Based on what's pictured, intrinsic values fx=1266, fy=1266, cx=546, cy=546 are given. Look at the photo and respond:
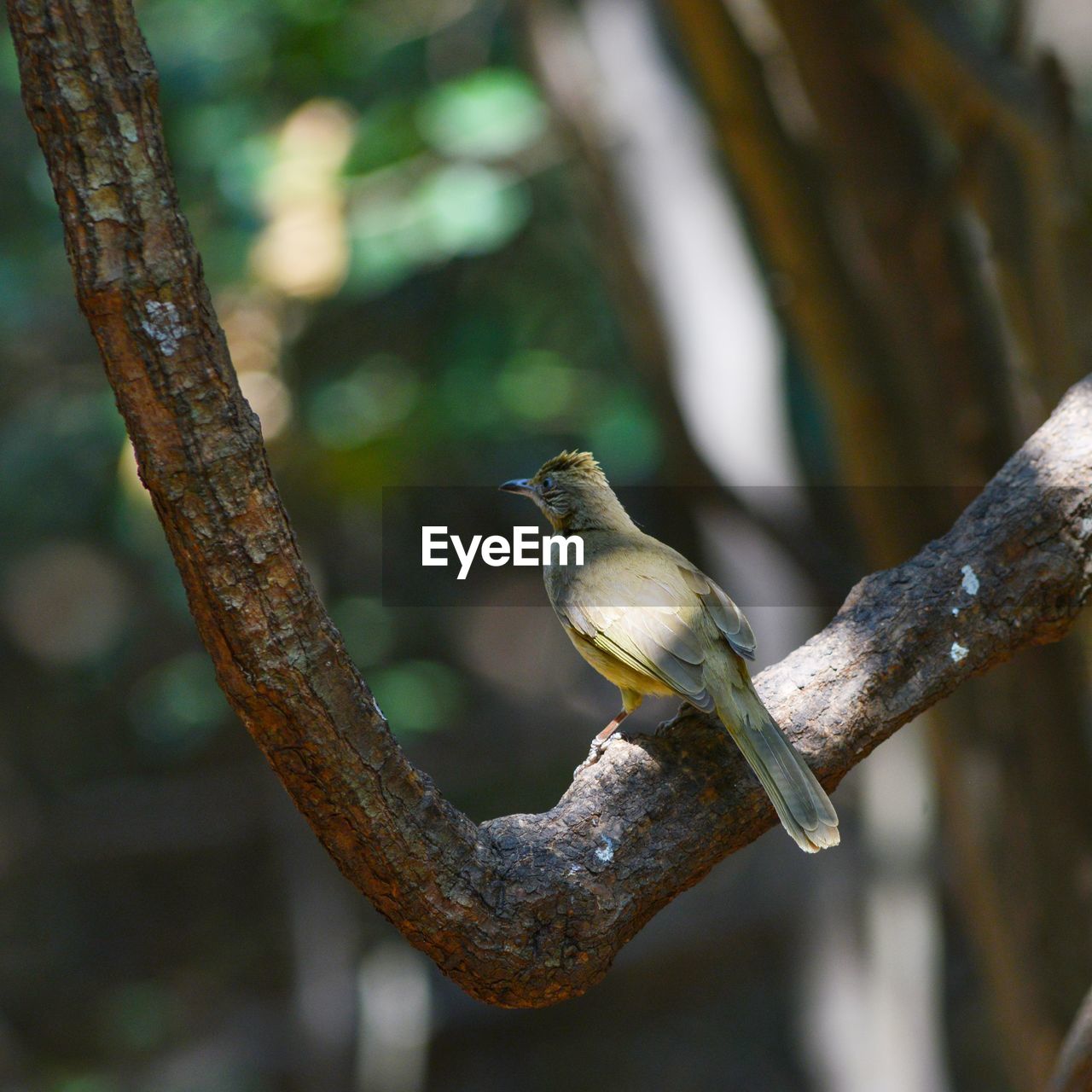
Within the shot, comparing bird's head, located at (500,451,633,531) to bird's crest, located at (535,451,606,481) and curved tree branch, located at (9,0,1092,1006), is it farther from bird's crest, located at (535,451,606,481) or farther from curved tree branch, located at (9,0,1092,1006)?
curved tree branch, located at (9,0,1092,1006)

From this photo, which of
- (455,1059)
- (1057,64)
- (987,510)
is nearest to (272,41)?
(1057,64)

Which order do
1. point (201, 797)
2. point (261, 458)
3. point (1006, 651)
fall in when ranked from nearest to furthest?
point (261, 458)
point (1006, 651)
point (201, 797)

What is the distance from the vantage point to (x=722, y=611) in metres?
2.79

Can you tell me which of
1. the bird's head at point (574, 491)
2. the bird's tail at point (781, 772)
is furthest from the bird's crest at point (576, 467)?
the bird's tail at point (781, 772)

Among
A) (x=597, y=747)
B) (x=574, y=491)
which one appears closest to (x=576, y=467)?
(x=574, y=491)

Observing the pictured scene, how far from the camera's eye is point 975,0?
8.32m

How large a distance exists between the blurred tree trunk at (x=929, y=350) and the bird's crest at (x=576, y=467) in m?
2.71

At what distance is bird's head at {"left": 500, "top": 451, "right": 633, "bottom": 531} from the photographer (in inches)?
118

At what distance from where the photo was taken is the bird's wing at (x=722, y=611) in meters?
2.70

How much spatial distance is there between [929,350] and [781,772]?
339 centimetres

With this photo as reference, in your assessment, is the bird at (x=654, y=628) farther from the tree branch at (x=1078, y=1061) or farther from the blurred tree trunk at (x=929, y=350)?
the blurred tree trunk at (x=929, y=350)

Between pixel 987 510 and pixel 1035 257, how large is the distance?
2.21m

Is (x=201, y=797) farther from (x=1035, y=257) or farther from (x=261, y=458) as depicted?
(x=261, y=458)

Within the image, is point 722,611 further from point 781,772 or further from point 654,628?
point 781,772
